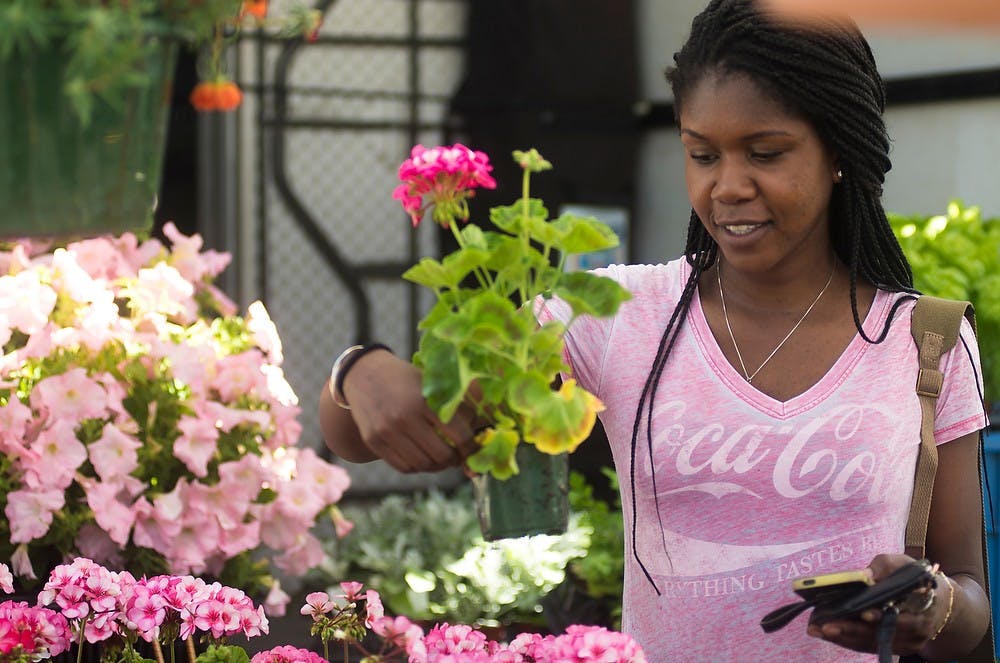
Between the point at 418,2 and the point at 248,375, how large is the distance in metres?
3.49

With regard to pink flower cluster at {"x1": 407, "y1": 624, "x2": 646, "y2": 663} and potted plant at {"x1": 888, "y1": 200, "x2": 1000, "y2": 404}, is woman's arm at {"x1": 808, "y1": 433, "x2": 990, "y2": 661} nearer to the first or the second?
pink flower cluster at {"x1": 407, "y1": 624, "x2": 646, "y2": 663}

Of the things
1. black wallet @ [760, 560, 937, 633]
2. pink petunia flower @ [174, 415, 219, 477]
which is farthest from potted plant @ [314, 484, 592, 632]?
black wallet @ [760, 560, 937, 633]

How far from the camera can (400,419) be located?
4.20 ft

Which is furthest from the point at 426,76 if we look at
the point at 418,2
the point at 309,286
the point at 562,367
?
the point at 562,367

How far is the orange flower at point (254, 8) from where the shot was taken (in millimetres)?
1227

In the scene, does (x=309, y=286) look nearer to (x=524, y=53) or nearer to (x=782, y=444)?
(x=524, y=53)

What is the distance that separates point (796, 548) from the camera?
1.71m

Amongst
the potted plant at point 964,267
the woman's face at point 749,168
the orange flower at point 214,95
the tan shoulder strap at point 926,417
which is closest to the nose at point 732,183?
the woman's face at point 749,168

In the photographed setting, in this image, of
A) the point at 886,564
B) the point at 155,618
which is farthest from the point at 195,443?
the point at 886,564

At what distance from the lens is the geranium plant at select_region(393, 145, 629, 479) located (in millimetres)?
1204

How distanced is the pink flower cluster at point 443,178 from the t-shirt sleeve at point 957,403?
2.44 ft

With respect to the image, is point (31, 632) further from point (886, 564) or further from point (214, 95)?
point (886, 564)

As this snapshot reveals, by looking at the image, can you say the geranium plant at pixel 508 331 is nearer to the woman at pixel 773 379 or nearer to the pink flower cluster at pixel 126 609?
the woman at pixel 773 379

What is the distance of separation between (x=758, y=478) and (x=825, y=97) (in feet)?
1.54
